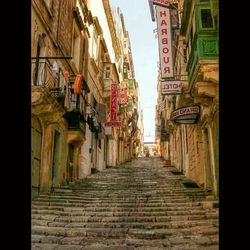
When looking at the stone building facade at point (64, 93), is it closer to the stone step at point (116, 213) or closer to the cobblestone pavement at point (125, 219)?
the cobblestone pavement at point (125, 219)

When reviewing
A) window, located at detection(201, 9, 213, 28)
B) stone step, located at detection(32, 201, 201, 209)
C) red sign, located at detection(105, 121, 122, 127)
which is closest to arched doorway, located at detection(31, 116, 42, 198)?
stone step, located at detection(32, 201, 201, 209)

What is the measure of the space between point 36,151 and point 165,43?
7159 millimetres

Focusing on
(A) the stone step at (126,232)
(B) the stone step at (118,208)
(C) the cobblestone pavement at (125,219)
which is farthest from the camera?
(B) the stone step at (118,208)

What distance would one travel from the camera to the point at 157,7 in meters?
16.3

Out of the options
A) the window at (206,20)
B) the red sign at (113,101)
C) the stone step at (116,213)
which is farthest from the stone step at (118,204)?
the red sign at (113,101)

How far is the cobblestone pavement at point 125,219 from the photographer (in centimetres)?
791

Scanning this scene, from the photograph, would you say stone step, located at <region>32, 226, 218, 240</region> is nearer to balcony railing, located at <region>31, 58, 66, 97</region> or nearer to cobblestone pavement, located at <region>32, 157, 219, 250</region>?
cobblestone pavement, located at <region>32, 157, 219, 250</region>

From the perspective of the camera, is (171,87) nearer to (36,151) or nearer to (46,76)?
(46,76)

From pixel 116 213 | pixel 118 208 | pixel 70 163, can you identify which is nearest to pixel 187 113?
pixel 118 208

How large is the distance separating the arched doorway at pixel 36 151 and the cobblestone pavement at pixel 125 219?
604 mm

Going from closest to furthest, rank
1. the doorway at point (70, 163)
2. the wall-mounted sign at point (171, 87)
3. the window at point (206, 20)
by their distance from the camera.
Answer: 1. the window at point (206, 20)
2. the wall-mounted sign at point (171, 87)
3. the doorway at point (70, 163)

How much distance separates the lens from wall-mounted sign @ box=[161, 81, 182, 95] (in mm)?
16306

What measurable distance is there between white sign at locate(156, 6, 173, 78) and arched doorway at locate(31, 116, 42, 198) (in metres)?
5.93
